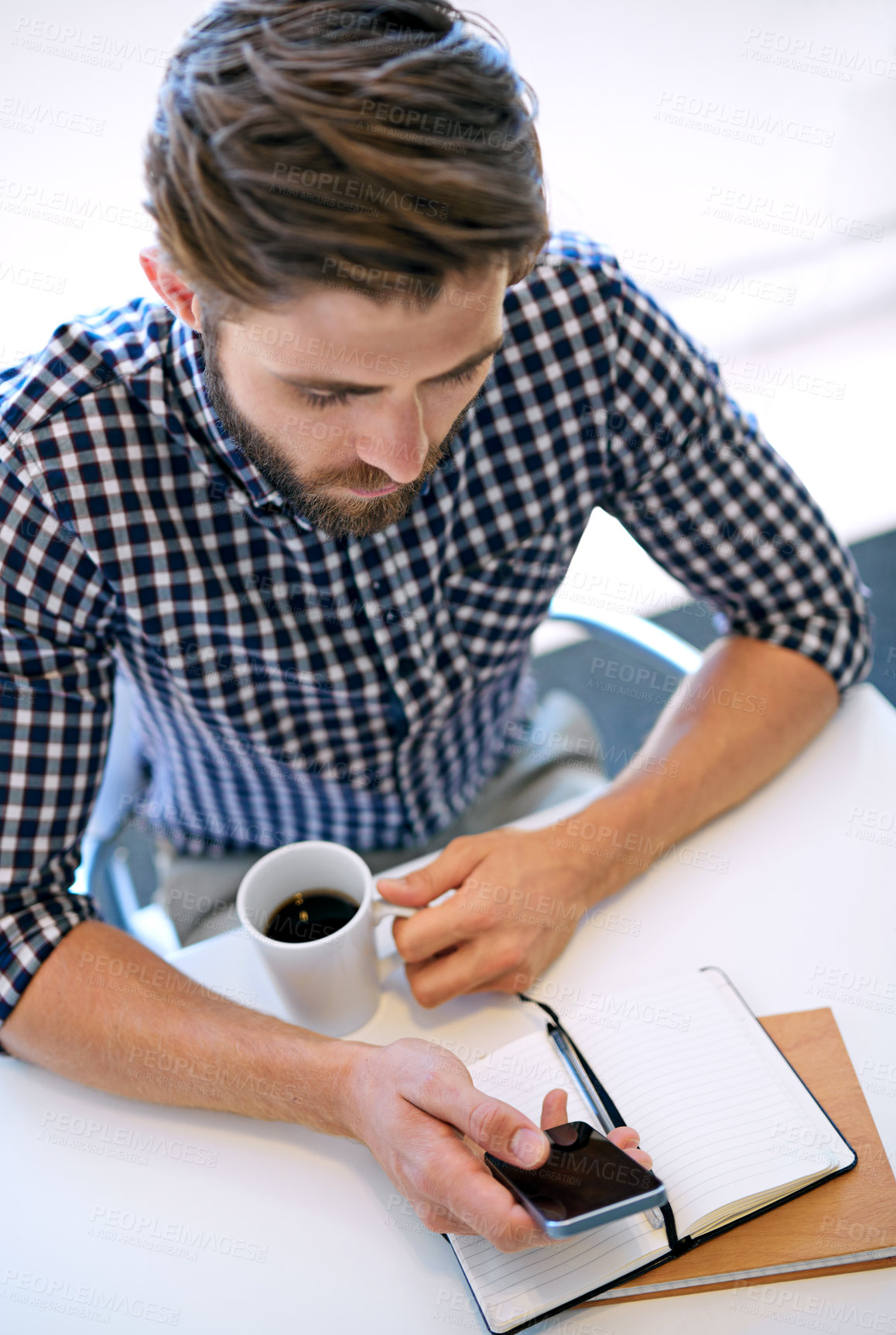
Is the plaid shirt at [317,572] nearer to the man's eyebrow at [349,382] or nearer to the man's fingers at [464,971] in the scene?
the man's eyebrow at [349,382]

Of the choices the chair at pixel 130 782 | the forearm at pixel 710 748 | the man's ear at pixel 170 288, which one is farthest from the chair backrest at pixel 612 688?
the man's ear at pixel 170 288

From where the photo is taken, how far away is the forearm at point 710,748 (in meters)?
0.91

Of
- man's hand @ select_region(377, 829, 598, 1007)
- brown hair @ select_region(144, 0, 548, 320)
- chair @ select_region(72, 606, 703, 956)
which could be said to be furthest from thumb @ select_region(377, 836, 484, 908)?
brown hair @ select_region(144, 0, 548, 320)

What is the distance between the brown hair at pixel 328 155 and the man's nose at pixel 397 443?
10cm

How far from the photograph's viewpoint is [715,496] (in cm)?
101

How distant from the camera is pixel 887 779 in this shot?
931 mm

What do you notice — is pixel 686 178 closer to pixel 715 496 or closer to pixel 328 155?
pixel 715 496

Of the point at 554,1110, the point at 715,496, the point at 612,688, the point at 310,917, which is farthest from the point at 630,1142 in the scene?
the point at 612,688

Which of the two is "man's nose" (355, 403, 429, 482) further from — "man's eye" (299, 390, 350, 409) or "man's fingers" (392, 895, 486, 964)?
"man's fingers" (392, 895, 486, 964)

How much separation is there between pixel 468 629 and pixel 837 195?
1.94 m

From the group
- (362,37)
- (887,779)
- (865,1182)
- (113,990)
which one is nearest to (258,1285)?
(113,990)

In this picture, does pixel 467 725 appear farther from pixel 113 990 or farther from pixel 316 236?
pixel 316 236

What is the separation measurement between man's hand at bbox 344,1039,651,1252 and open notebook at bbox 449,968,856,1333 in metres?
0.04

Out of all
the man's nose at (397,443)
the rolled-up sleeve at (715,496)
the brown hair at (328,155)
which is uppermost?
the brown hair at (328,155)
